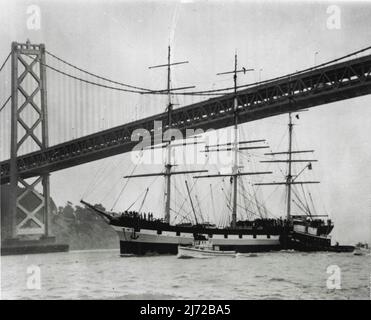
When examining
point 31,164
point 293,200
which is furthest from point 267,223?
point 31,164

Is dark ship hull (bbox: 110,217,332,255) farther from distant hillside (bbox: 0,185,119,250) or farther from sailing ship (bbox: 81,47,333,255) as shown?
distant hillside (bbox: 0,185,119,250)

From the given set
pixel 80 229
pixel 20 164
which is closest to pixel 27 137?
pixel 20 164

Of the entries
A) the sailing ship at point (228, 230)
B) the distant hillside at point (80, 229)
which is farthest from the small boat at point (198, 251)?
the distant hillside at point (80, 229)

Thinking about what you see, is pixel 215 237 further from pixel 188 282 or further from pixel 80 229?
pixel 80 229

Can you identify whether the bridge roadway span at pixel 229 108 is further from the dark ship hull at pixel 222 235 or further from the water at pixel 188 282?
the water at pixel 188 282

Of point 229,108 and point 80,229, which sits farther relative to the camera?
point 80,229

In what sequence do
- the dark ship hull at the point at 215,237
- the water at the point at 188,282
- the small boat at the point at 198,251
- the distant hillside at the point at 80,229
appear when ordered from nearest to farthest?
1. the water at the point at 188,282
2. the small boat at the point at 198,251
3. the dark ship hull at the point at 215,237
4. the distant hillside at the point at 80,229
